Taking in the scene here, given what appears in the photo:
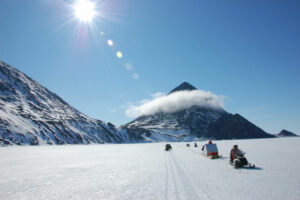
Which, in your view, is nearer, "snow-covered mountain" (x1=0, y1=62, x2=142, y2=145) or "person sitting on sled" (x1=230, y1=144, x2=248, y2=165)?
"person sitting on sled" (x1=230, y1=144, x2=248, y2=165)

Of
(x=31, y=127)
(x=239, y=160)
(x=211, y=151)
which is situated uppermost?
(x=31, y=127)

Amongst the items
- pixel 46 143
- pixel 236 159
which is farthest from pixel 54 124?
pixel 236 159

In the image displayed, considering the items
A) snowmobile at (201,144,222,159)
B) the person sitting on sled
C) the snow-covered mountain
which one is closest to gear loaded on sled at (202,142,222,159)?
snowmobile at (201,144,222,159)

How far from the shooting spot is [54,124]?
511ft

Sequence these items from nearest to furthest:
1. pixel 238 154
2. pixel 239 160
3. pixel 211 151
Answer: pixel 239 160 → pixel 238 154 → pixel 211 151

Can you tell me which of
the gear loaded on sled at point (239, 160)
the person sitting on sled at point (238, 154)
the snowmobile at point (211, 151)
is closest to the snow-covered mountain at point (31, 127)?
the snowmobile at point (211, 151)

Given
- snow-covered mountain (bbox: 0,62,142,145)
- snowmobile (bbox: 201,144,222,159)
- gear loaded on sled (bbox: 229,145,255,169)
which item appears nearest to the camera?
gear loaded on sled (bbox: 229,145,255,169)

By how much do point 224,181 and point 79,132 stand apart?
173m

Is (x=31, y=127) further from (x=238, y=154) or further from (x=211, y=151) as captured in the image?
(x=238, y=154)

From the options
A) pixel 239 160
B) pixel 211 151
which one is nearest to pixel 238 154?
pixel 239 160

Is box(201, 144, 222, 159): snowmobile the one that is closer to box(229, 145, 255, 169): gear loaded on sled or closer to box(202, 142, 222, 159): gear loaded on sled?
box(202, 142, 222, 159): gear loaded on sled

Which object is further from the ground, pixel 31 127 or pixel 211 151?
pixel 31 127

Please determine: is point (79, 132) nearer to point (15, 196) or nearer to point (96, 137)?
point (96, 137)

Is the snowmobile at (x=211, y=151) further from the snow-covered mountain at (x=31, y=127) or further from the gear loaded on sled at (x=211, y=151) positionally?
the snow-covered mountain at (x=31, y=127)
